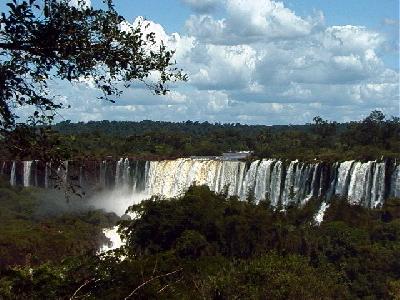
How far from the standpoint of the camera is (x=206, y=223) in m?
31.5

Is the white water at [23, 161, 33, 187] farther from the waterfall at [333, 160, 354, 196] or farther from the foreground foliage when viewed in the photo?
the waterfall at [333, 160, 354, 196]

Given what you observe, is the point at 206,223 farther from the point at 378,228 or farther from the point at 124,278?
the point at 124,278

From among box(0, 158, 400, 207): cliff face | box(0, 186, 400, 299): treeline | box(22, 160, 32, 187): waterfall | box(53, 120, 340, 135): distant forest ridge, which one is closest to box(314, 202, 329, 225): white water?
box(0, 186, 400, 299): treeline

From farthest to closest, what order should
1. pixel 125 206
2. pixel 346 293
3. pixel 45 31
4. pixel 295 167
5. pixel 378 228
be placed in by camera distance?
1. pixel 125 206
2. pixel 295 167
3. pixel 378 228
4. pixel 346 293
5. pixel 45 31

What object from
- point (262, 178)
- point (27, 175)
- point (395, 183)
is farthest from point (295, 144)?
point (27, 175)

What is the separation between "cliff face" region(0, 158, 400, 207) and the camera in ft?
116

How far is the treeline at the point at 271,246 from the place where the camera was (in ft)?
72.7

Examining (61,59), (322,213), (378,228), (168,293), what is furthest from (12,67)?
(322,213)

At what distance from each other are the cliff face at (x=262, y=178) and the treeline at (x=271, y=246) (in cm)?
90

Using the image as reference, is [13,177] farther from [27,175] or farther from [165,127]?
[165,127]

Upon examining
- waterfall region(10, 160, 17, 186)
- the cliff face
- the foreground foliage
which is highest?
the cliff face

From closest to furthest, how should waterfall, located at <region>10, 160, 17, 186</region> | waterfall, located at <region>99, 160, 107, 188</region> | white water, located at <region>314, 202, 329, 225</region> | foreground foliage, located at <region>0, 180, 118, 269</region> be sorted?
foreground foliage, located at <region>0, 180, 118, 269</region>, white water, located at <region>314, 202, 329, 225</region>, waterfall, located at <region>99, 160, 107, 188</region>, waterfall, located at <region>10, 160, 17, 186</region>

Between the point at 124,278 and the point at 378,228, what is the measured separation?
19.8m

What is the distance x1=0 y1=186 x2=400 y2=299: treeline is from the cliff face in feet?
2.96
